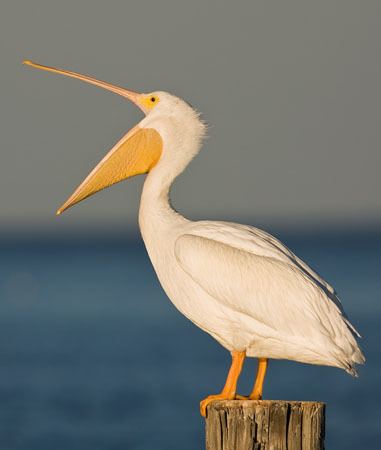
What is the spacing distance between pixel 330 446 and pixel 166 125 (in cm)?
1396

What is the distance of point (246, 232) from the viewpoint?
24.6ft

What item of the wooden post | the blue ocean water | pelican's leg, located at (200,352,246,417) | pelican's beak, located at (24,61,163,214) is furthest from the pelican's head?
the blue ocean water

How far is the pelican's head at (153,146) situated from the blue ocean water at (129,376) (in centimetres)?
1325

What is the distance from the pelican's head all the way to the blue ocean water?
1325 cm

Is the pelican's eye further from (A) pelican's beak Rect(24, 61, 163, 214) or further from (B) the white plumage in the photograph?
(B) the white plumage

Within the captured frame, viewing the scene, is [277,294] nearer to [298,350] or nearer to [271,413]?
[298,350]

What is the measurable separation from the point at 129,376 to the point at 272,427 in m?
25.1

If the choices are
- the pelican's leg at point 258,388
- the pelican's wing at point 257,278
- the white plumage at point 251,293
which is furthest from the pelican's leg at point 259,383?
the pelican's wing at point 257,278

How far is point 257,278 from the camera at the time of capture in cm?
735

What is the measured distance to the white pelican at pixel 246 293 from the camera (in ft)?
23.4

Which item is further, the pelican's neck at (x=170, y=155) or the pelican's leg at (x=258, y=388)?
the pelican's neck at (x=170, y=155)

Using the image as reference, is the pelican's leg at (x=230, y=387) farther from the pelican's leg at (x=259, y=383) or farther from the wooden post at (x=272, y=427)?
the wooden post at (x=272, y=427)

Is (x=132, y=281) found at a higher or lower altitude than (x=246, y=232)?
higher

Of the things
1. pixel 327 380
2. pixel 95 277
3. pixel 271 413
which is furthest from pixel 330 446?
pixel 95 277
